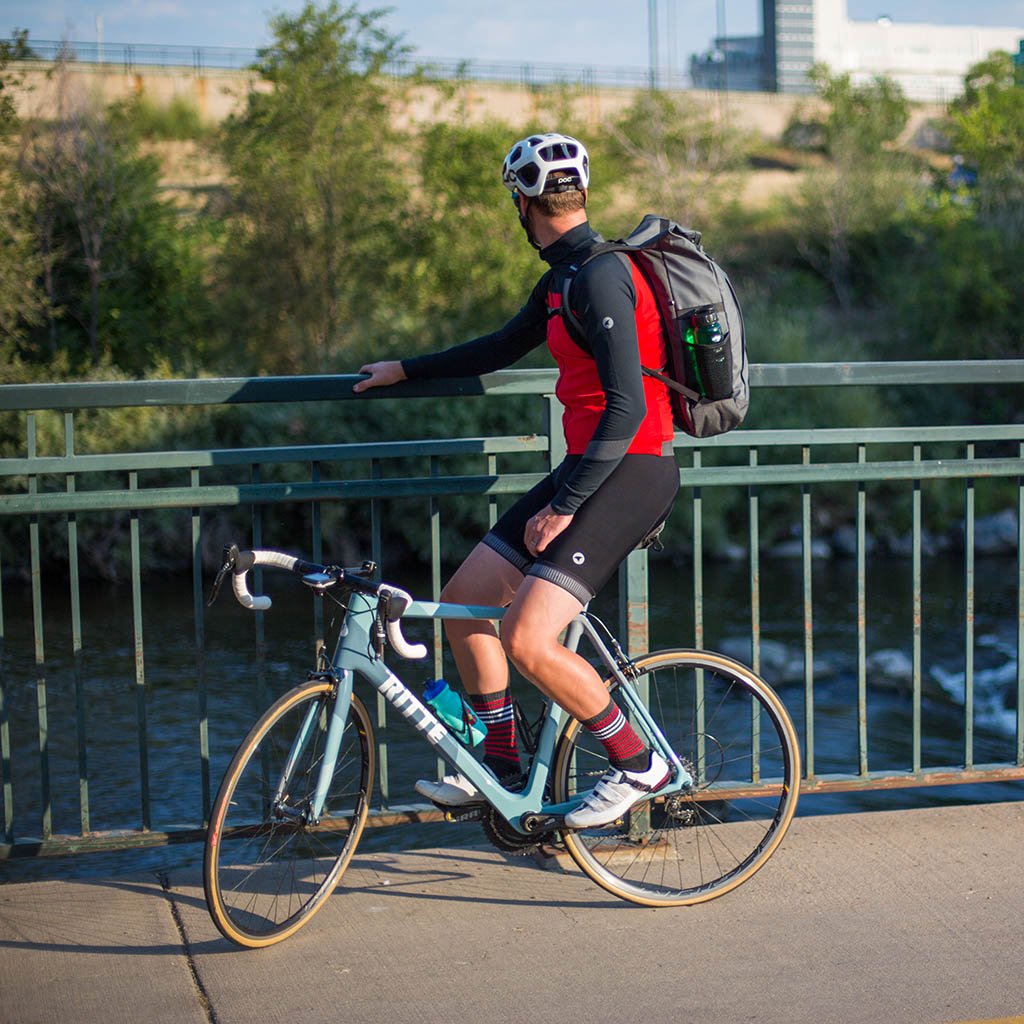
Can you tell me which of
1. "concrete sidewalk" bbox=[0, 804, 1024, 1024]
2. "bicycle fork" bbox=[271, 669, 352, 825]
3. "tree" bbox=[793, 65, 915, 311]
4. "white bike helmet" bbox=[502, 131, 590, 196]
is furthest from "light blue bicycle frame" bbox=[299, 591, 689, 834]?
"tree" bbox=[793, 65, 915, 311]

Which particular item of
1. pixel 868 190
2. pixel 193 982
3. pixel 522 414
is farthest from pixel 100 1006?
pixel 868 190

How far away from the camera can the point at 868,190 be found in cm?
4228

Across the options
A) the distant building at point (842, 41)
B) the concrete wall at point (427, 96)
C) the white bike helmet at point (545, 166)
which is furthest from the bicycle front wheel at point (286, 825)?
the distant building at point (842, 41)

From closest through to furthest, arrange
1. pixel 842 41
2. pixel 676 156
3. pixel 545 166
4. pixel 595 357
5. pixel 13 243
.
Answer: pixel 595 357 → pixel 545 166 → pixel 13 243 → pixel 676 156 → pixel 842 41

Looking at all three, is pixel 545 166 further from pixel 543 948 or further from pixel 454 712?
pixel 543 948

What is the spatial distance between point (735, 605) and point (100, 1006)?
1615 centimetres

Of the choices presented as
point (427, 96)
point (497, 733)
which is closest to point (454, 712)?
point (497, 733)

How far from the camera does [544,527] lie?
12.1ft

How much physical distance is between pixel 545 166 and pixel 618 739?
159 centimetres

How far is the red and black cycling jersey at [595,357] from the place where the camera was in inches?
139

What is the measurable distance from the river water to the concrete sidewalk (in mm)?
3987

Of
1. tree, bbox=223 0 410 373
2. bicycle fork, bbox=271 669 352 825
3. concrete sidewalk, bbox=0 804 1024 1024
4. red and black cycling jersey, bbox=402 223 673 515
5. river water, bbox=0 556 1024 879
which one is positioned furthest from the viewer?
tree, bbox=223 0 410 373

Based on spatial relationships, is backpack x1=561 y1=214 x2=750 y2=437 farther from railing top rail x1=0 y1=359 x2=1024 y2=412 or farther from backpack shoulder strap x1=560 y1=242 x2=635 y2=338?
railing top rail x1=0 y1=359 x2=1024 y2=412

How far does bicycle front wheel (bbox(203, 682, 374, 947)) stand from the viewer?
358 cm
